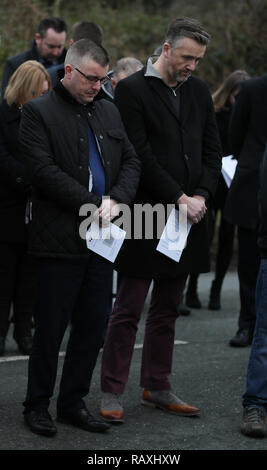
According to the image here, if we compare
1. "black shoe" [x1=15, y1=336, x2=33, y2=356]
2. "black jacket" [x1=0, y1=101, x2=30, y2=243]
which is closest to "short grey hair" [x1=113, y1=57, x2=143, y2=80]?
"black jacket" [x1=0, y1=101, x2=30, y2=243]

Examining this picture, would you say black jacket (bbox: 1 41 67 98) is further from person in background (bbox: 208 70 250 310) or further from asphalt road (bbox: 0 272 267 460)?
asphalt road (bbox: 0 272 267 460)

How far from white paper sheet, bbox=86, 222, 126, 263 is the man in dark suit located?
2386 millimetres

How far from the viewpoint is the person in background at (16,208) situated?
249 inches

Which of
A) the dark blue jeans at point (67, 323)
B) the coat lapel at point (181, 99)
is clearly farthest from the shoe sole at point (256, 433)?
the coat lapel at point (181, 99)

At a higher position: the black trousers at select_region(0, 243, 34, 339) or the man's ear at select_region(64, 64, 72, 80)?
the man's ear at select_region(64, 64, 72, 80)

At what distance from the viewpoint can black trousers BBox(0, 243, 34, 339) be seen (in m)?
6.54

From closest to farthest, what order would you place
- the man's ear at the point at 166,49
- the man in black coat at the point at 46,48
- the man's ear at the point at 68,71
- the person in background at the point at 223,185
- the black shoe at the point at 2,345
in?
the man's ear at the point at 68,71
the man's ear at the point at 166,49
the black shoe at the point at 2,345
the man in black coat at the point at 46,48
the person in background at the point at 223,185

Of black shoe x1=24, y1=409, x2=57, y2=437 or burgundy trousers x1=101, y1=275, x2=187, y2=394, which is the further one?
burgundy trousers x1=101, y1=275, x2=187, y2=394

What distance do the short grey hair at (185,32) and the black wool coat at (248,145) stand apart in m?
1.91

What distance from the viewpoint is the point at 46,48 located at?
7.93m

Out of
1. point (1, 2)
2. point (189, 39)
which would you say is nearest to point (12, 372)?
point (189, 39)

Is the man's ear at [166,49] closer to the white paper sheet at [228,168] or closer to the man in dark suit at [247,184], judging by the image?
the man in dark suit at [247,184]

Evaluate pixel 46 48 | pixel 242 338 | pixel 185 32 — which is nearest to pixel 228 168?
pixel 242 338

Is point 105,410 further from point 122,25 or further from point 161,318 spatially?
point 122,25
